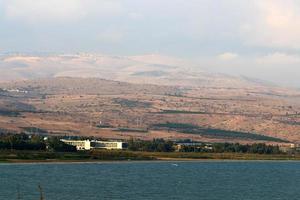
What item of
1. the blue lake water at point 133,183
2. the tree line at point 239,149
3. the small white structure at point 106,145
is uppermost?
the small white structure at point 106,145

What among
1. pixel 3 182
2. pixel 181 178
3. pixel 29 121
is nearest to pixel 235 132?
pixel 29 121

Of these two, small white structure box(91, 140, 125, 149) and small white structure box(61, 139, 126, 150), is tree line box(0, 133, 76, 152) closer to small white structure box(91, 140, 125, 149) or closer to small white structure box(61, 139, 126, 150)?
small white structure box(61, 139, 126, 150)

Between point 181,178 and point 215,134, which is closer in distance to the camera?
point 181,178

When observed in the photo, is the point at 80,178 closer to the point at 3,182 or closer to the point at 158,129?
the point at 3,182

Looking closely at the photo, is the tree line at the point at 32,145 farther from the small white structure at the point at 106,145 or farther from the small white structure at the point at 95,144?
the small white structure at the point at 106,145

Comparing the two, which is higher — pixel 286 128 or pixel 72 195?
pixel 286 128

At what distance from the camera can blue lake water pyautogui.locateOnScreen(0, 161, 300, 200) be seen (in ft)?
198

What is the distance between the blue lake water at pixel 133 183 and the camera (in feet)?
198

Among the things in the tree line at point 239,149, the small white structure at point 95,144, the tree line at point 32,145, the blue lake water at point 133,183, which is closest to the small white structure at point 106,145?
the small white structure at point 95,144

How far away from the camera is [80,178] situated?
7769 centimetres

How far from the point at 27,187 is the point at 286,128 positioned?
455ft

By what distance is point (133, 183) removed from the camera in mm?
72938

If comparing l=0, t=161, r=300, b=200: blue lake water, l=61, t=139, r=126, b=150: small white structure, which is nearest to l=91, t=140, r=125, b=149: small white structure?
l=61, t=139, r=126, b=150: small white structure

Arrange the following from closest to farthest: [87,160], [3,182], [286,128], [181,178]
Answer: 1. [3,182]
2. [181,178]
3. [87,160]
4. [286,128]
